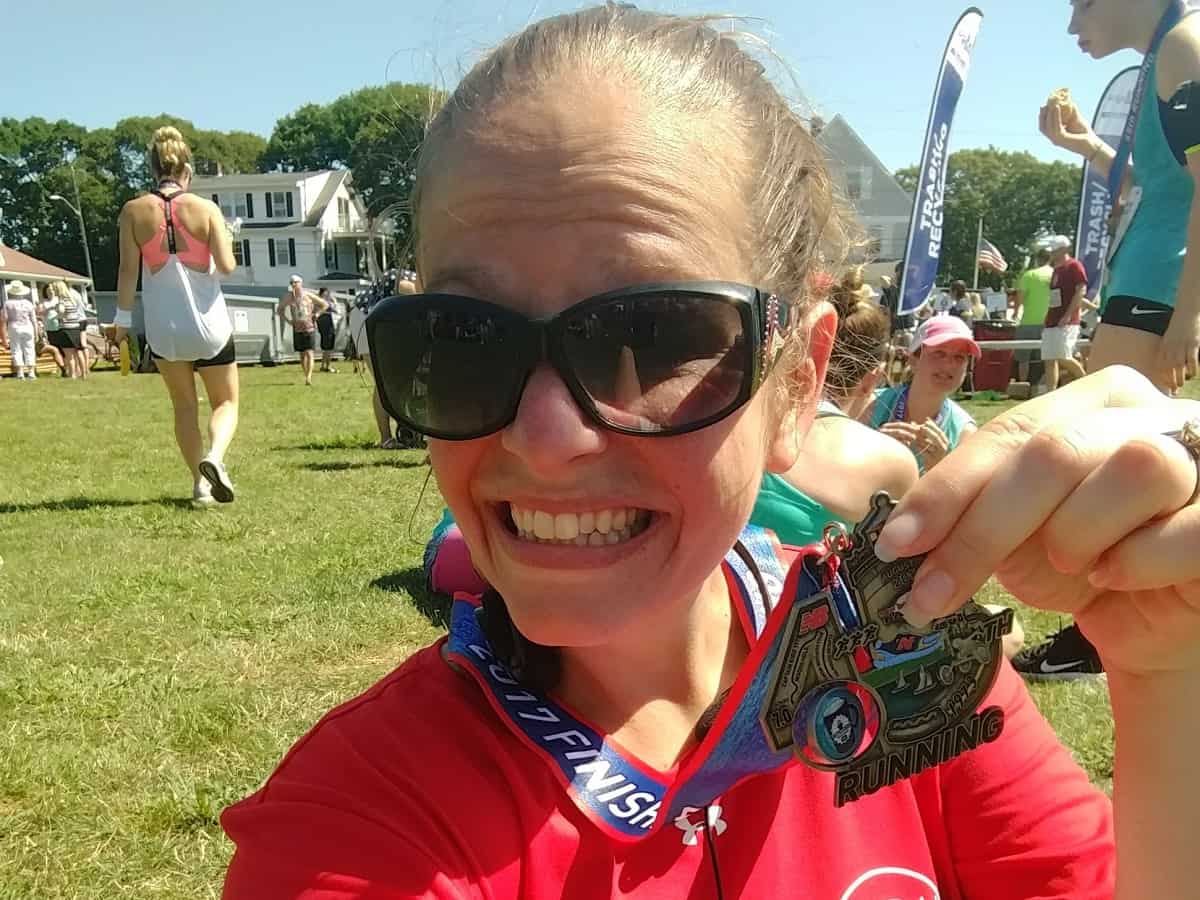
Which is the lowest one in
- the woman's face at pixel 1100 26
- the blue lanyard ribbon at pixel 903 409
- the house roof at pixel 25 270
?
the house roof at pixel 25 270

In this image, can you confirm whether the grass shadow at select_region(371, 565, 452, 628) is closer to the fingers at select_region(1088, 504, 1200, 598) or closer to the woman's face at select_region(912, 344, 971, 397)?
the woman's face at select_region(912, 344, 971, 397)

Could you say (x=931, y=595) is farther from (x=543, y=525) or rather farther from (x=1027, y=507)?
(x=543, y=525)

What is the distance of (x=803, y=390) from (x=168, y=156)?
642 centimetres

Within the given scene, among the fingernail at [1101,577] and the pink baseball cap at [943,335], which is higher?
the fingernail at [1101,577]

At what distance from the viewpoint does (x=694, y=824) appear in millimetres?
1221

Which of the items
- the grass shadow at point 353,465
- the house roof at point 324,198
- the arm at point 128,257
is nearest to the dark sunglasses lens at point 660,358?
the arm at point 128,257

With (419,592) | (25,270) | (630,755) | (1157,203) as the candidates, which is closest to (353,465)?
(419,592)

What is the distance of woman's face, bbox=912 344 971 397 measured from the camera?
5133 mm

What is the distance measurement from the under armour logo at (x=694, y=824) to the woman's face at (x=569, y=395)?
0.79 feet

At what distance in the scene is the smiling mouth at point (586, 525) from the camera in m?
1.25

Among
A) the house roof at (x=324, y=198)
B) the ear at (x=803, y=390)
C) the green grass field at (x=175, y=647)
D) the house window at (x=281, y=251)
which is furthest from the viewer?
the house roof at (x=324, y=198)

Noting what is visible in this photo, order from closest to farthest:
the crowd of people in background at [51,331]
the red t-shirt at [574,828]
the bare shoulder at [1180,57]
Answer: the red t-shirt at [574,828]
the bare shoulder at [1180,57]
the crowd of people in background at [51,331]

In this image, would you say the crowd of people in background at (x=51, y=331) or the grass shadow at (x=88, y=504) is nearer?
the grass shadow at (x=88, y=504)

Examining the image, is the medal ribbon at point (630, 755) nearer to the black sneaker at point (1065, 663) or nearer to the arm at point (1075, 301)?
the black sneaker at point (1065, 663)
